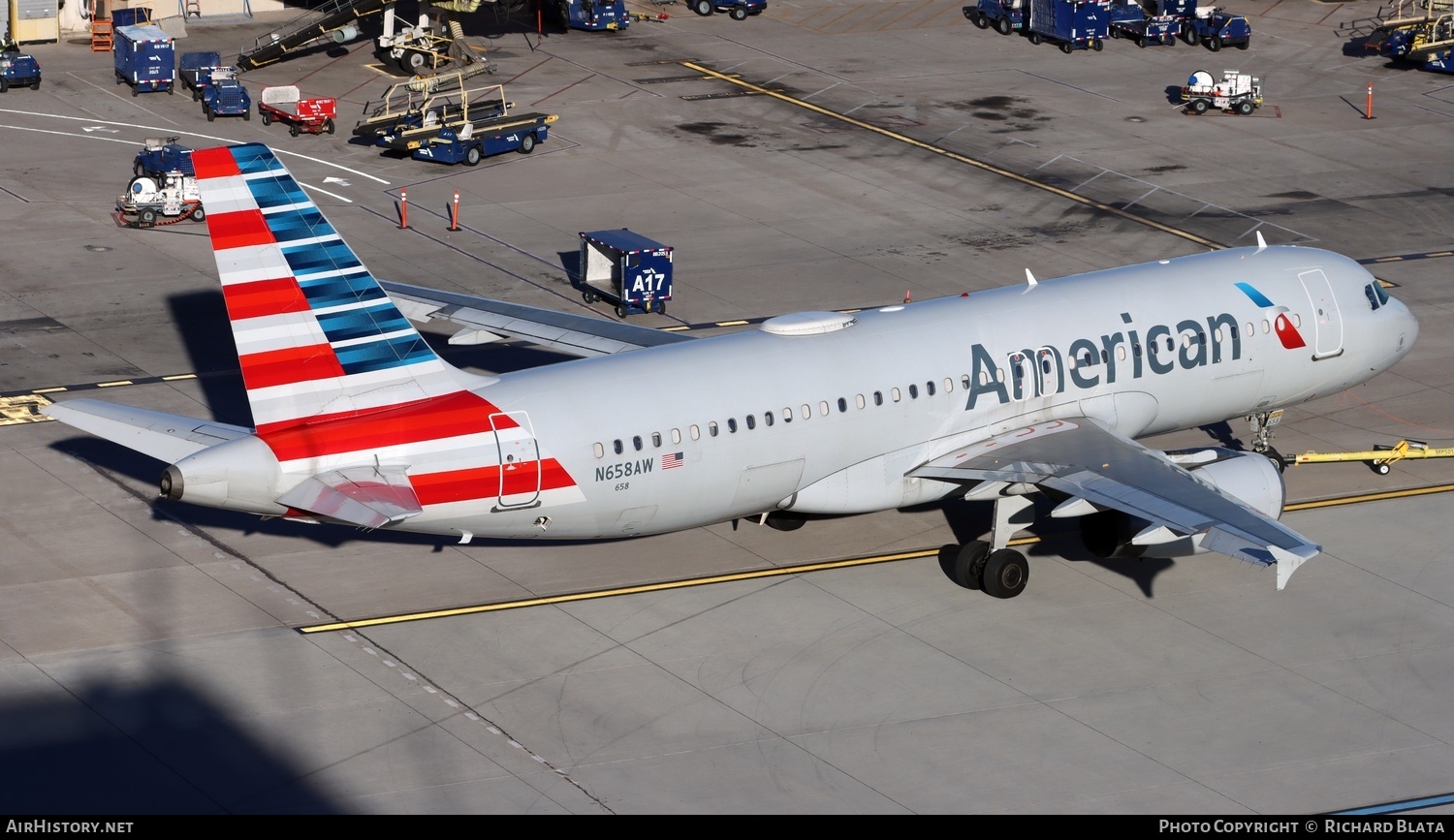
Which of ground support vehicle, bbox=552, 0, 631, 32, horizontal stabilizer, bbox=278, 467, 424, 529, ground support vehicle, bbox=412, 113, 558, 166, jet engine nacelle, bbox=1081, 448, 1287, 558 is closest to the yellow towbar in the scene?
jet engine nacelle, bbox=1081, 448, 1287, 558

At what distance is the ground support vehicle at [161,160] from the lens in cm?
5943

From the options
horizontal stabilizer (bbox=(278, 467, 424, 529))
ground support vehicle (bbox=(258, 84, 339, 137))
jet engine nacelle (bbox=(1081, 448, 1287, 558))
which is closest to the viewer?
horizontal stabilizer (bbox=(278, 467, 424, 529))

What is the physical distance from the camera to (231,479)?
29078mm

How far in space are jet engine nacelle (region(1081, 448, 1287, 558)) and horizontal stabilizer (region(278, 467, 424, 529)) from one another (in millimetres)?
13511

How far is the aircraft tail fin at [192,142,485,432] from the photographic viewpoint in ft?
95.1

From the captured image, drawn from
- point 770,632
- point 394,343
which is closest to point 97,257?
point 394,343

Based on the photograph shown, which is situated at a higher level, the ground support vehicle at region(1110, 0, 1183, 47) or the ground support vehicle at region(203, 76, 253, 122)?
the ground support vehicle at region(1110, 0, 1183, 47)

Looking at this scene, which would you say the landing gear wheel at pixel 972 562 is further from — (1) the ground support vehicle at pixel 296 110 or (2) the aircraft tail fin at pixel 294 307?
(1) the ground support vehicle at pixel 296 110

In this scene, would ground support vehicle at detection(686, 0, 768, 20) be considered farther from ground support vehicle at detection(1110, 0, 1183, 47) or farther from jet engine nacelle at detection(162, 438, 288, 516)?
jet engine nacelle at detection(162, 438, 288, 516)

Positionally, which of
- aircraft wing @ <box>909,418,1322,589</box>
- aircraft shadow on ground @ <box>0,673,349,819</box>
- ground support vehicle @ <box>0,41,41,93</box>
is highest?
ground support vehicle @ <box>0,41,41,93</box>

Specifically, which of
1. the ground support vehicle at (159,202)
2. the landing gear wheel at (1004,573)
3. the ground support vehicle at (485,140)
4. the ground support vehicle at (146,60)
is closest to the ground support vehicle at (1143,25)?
the ground support vehicle at (485,140)

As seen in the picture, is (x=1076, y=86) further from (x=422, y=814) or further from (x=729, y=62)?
(x=422, y=814)

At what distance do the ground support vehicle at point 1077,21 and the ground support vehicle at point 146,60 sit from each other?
40.0m
